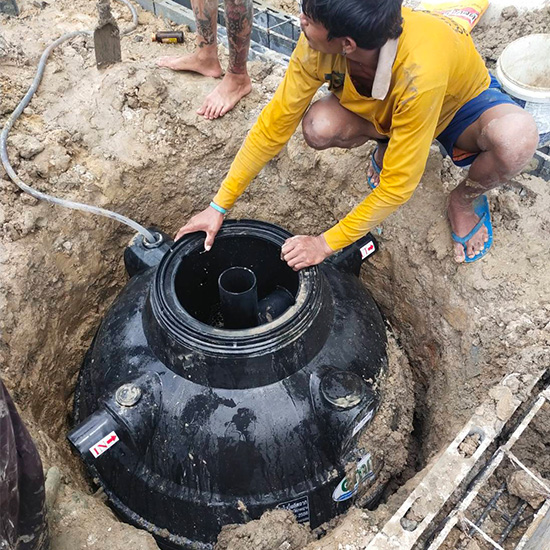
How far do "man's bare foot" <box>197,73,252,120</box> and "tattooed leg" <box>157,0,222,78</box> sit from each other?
0.21m

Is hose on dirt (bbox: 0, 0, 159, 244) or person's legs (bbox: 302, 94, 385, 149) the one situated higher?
person's legs (bbox: 302, 94, 385, 149)

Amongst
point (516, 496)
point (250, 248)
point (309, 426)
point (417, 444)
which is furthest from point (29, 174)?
point (516, 496)

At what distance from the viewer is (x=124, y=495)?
2.19 m

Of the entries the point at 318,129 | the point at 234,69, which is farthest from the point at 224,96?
the point at 318,129

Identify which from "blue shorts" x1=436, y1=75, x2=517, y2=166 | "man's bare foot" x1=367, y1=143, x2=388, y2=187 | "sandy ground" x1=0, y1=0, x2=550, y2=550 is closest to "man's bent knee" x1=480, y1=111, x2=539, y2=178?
"blue shorts" x1=436, y1=75, x2=517, y2=166

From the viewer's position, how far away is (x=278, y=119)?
7.47ft

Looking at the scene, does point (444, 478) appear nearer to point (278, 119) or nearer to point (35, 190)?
point (278, 119)

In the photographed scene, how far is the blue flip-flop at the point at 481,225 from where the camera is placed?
248 cm

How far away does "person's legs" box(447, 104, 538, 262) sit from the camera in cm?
216

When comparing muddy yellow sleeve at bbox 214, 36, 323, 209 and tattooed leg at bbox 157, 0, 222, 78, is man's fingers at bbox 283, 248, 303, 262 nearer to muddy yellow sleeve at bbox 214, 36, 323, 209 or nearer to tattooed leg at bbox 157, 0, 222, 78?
muddy yellow sleeve at bbox 214, 36, 323, 209

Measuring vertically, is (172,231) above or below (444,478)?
below

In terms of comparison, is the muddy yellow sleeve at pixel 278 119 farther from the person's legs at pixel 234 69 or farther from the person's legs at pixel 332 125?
the person's legs at pixel 234 69

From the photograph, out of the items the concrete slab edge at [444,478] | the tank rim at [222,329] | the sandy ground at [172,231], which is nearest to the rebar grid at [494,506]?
the concrete slab edge at [444,478]

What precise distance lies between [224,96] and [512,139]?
1616mm
